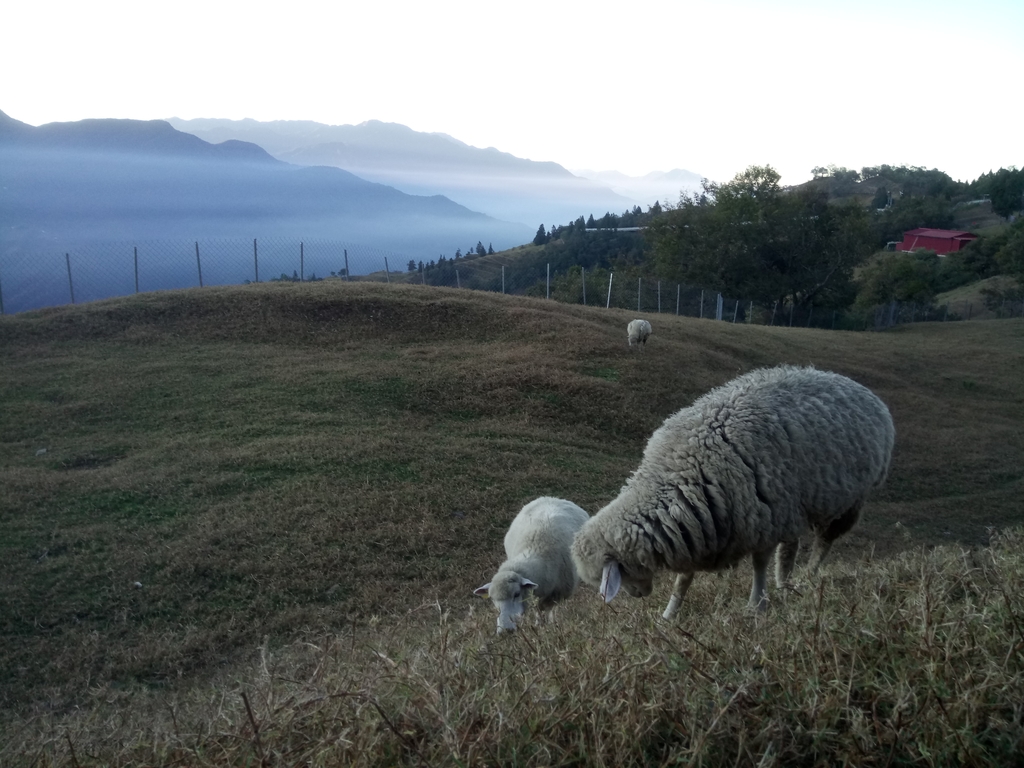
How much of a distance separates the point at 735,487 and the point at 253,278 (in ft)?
79.5

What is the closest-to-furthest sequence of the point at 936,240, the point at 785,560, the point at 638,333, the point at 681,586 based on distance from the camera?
the point at 681,586
the point at 785,560
the point at 638,333
the point at 936,240

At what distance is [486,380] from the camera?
610 inches

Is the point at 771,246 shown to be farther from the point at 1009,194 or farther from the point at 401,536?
the point at 1009,194

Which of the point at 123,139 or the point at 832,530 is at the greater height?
the point at 123,139

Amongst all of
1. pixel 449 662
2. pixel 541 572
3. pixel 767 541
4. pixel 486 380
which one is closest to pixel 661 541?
pixel 767 541

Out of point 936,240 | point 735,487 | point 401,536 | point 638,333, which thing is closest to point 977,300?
point 936,240

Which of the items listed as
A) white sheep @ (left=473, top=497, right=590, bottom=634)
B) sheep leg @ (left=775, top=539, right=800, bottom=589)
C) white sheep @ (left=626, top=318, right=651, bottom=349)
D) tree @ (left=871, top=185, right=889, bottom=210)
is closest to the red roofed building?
tree @ (left=871, top=185, right=889, bottom=210)

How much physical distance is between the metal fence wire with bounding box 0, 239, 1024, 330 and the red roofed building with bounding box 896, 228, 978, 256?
925 inches

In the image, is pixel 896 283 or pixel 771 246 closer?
pixel 771 246

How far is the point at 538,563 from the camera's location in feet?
21.2

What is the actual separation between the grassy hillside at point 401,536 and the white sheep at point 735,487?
0.37 m

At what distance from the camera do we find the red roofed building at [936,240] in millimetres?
62594

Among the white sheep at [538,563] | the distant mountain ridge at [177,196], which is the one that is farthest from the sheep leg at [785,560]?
the distant mountain ridge at [177,196]

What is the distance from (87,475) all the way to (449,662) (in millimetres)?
9931
